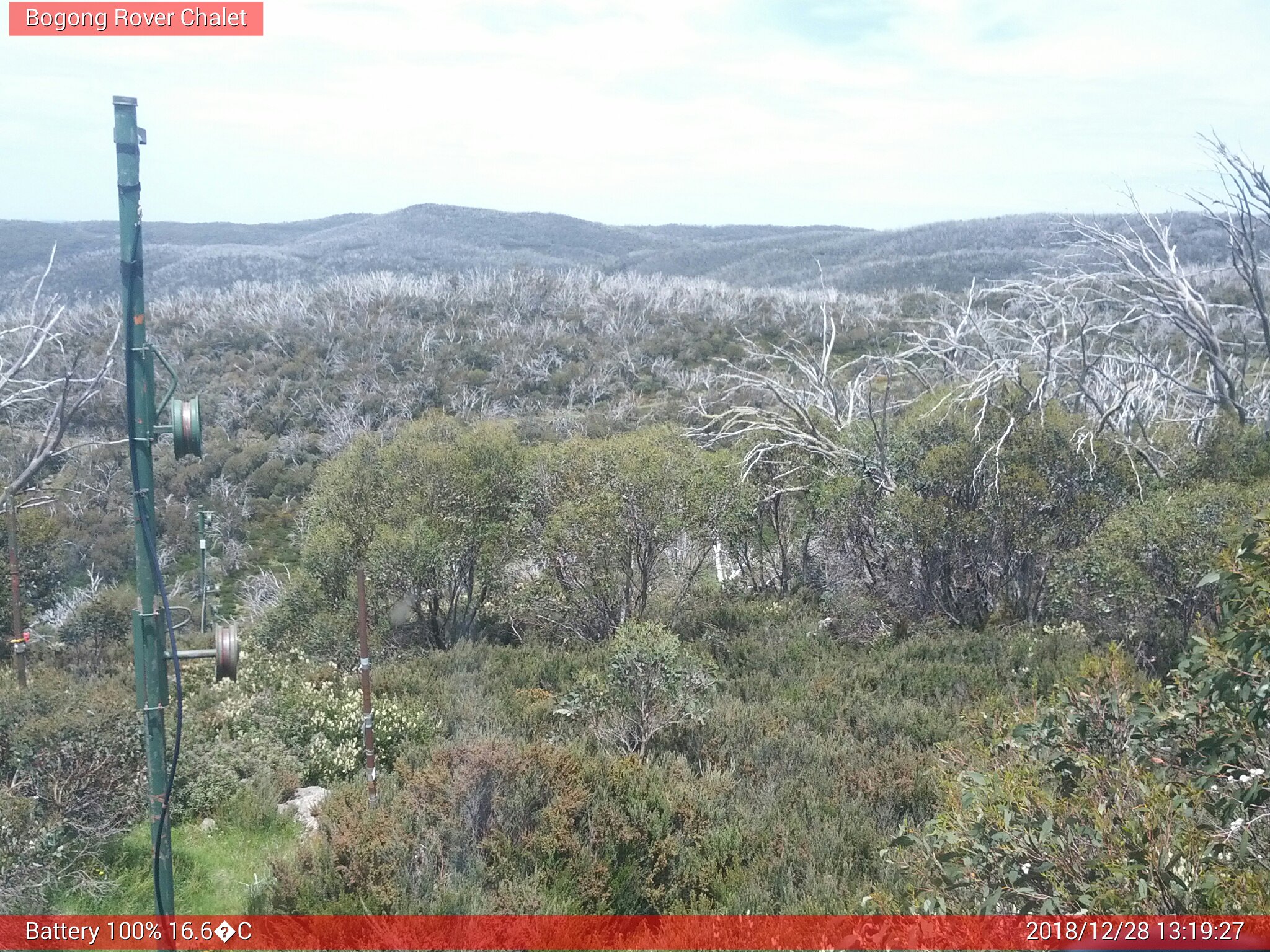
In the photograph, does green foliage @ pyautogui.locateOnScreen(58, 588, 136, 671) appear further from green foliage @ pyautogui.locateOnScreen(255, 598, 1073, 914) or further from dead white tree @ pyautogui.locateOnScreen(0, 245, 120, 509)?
green foliage @ pyautogui.locateOnScreen(255, 598, 1073, 914)

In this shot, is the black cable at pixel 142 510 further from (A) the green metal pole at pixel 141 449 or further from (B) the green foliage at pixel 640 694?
(B) the green foliage at pixel 640 694

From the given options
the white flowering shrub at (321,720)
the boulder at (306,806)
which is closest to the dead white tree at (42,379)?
the white flowering shrub at (321,720)

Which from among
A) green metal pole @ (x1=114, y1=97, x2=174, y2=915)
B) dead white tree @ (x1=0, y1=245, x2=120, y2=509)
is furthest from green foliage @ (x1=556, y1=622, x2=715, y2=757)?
dead white tree @ (x1=0, y1=245, x2=120, y2=509)

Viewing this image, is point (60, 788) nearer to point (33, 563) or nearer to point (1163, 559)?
point (1163, 559)

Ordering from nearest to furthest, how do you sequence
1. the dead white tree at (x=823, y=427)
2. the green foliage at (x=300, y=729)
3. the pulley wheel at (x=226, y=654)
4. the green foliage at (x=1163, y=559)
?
the pulley wheel at (x=226, y=654), the green foliage at (x=300, y=729), the green foliage at (x=1163, y=559), the dead white tree at (x=823, y=427)

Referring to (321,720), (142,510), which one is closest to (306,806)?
(321,720)

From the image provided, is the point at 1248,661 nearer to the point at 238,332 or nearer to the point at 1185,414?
the point at 1185,414
